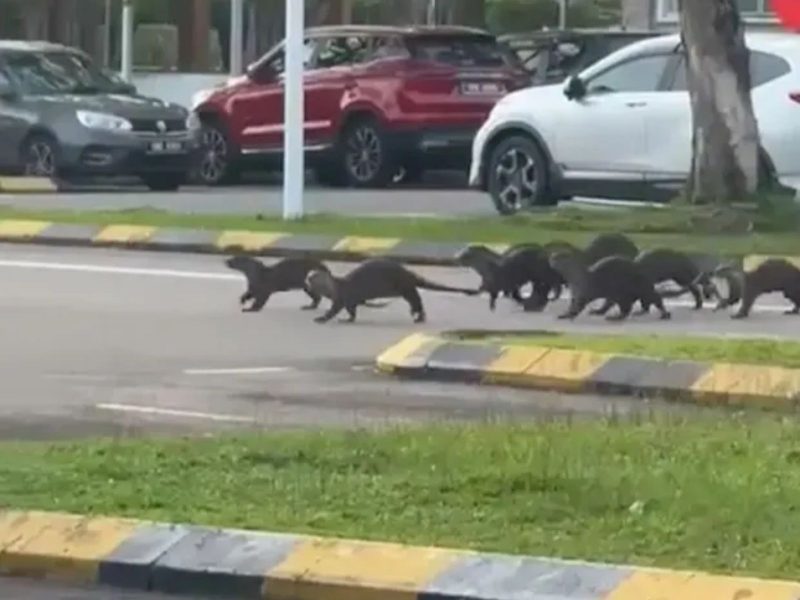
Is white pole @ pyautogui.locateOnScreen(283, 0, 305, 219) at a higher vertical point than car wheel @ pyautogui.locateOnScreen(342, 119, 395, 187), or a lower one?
higher

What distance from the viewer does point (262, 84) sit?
1158 inches

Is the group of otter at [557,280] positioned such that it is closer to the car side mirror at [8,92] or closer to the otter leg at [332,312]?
the otter leg at [332,312]

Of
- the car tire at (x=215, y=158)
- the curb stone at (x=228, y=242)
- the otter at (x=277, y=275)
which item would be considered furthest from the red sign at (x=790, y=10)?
the car tire at (x=215, y=158)

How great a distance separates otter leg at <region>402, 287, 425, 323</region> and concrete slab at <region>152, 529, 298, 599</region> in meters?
7.44

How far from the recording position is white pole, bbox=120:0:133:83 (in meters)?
35.8

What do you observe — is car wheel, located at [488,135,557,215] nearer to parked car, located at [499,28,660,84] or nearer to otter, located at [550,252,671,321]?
parked car, located at [499,28,660,84]

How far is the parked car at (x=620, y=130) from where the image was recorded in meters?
22.5

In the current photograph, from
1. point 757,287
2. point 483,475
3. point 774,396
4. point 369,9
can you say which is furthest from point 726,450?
point 369,9

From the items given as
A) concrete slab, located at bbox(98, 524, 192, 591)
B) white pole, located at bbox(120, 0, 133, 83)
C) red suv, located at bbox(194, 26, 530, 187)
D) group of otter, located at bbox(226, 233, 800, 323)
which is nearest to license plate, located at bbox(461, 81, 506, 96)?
red suv, located at bbox(194, 26, 530, 187)

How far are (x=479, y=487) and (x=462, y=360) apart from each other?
4302 millimetres

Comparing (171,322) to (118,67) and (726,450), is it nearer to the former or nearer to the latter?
(726,450)

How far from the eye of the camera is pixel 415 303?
52.9 ft

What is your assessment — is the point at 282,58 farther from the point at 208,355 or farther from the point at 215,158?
the point at 208,355

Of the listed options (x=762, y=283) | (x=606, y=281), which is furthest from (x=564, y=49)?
(x=606, y=281)
